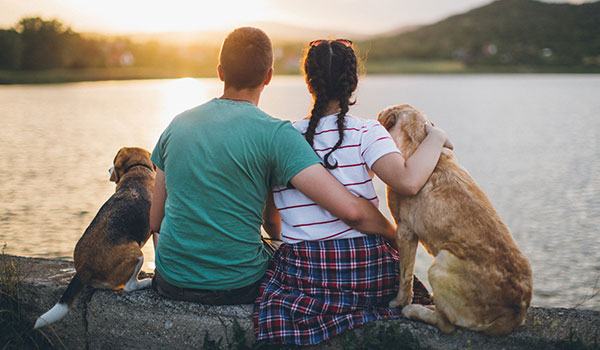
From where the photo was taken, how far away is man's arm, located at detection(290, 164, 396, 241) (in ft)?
8.11

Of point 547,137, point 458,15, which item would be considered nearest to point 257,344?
point 547,137

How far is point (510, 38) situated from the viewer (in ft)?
268

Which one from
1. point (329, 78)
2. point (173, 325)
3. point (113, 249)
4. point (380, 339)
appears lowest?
point (173, 325)

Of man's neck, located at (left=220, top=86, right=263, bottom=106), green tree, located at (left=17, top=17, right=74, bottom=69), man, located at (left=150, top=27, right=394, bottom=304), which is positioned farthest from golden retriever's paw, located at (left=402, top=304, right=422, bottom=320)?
green tree, located at (left=17, top=17, right=74, bottom=69)

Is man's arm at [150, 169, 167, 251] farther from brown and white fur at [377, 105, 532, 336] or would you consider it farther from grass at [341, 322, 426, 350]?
brown and white fur at [377, 105, 532, 336]

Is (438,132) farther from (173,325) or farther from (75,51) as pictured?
(75,51)

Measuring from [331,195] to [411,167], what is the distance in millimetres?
548

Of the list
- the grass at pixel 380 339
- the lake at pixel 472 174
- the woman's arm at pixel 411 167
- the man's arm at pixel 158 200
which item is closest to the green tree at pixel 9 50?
the lake at pixel 472 174

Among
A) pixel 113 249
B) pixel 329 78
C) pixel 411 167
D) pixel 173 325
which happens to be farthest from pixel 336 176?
pixel 113 249

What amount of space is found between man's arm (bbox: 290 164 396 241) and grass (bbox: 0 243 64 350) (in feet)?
6.53

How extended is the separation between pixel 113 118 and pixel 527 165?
19.0 metres

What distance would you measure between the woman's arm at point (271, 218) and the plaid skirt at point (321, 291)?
0.39m

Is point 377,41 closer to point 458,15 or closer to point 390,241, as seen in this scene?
point 458,15

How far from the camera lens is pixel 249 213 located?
104 inches
